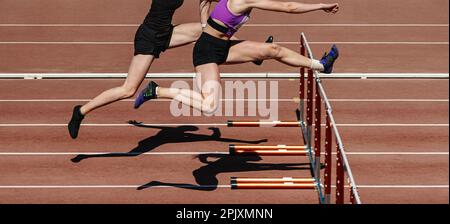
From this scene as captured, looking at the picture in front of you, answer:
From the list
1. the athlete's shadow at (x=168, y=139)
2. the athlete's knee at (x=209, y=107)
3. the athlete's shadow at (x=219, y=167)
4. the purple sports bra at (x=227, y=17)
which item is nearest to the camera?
the purple sports bra at (x=227, y=17)

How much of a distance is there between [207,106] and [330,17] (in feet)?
34.0

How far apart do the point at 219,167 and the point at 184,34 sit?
1374 mm

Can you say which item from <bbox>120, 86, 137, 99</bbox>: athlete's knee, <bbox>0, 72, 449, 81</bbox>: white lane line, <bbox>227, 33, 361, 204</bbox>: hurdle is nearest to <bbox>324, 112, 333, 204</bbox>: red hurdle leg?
<bbox>227, 33, 361, 204</bbox>: hurdle

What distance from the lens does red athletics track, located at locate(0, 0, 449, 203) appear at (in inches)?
411

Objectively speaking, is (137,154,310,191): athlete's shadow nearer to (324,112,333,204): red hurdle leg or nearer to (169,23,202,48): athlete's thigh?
(169,23,202,48): athlete's thigh

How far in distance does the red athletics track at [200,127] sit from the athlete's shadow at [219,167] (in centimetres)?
2

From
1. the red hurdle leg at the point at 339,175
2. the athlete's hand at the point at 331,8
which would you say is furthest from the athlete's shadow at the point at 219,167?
the red hurdle leg at the point at 339,175

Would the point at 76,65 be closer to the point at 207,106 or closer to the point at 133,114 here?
the point at 133,114

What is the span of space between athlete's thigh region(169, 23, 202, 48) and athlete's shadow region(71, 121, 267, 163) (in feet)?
4.04

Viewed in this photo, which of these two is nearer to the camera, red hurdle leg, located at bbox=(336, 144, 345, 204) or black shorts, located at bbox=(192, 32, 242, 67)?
red hurdle leg, located at bbox=(336, 144, 345, 204)

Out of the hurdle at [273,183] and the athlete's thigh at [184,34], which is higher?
the athlete's thigh at [184,34]

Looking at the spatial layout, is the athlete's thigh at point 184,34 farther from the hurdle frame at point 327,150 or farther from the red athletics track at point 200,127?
the red athletics track at point 200,127

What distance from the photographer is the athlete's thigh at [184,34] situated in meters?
11.2
